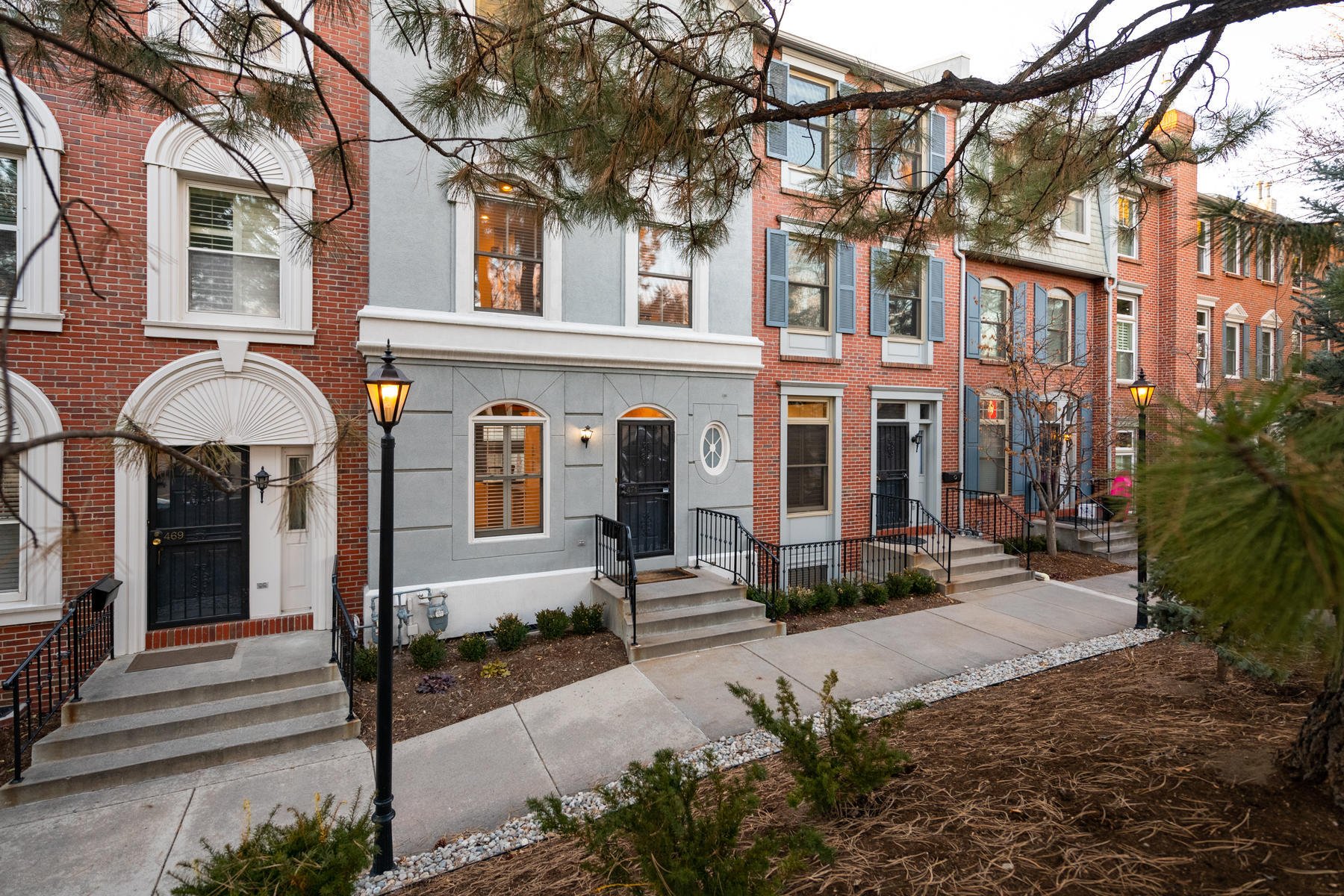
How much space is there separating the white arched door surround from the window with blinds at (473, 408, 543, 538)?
164 cm

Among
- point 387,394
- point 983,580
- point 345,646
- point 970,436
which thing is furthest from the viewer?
point 970,436

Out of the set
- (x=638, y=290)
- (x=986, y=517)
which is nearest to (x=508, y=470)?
(x=638, y=290)

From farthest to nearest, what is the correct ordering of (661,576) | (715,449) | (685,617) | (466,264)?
1. (715,449)
2. (661,576)
3. (466,264)
4. (685,617)

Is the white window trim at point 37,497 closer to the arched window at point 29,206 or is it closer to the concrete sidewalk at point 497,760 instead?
the arched window at point 29,206

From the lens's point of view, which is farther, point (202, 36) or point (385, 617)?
point (202, 36)

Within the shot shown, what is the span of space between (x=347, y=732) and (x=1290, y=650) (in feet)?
19.5

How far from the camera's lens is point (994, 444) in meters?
11.9

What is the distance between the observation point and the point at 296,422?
675 cm

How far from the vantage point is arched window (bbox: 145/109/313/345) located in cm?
621

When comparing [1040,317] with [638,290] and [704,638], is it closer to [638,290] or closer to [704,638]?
[638,290]

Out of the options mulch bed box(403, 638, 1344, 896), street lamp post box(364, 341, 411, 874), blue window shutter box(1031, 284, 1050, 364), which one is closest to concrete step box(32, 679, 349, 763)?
A: street lamp post box(364, 341, 411, 874)

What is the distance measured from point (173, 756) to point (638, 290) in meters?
6.82

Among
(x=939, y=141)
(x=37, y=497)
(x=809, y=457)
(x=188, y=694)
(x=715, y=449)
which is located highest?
(x=939, y=141)

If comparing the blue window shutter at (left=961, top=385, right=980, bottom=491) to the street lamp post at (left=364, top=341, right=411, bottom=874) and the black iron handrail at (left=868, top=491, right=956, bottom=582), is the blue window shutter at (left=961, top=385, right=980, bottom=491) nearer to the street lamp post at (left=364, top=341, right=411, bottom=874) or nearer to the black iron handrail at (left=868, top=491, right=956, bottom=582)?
the black iron handrail at (left=868, top=491, right=956, bottom=582)
